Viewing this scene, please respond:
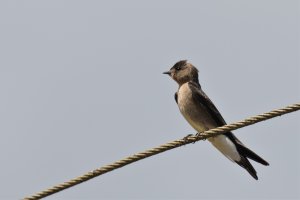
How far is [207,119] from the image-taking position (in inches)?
372

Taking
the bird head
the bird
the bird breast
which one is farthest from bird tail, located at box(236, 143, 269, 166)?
the bird head

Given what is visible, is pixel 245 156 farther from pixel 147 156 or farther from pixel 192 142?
pixel 147 156

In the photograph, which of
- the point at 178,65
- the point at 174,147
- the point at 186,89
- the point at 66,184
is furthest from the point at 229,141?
the point at 66,184

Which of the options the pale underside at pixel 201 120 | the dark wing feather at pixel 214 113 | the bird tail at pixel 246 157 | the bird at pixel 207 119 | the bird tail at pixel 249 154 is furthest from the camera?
the pale underside at pixel 201 120

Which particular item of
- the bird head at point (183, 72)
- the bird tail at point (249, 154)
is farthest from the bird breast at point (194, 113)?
the bird head at point (183, 72)

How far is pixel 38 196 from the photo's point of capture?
629 cm

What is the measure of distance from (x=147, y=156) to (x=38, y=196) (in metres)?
0.93

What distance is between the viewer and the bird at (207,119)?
8969mm

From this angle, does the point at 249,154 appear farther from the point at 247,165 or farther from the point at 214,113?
the point at 214,113

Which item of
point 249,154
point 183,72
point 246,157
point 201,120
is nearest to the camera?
point 249,154

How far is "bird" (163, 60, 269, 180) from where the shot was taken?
8969 mm

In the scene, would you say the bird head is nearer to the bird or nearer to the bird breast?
the bird

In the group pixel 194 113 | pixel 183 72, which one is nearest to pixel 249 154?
pixel 194 113

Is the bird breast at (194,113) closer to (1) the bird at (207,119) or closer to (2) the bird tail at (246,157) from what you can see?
(1) the bird at (207,119)
